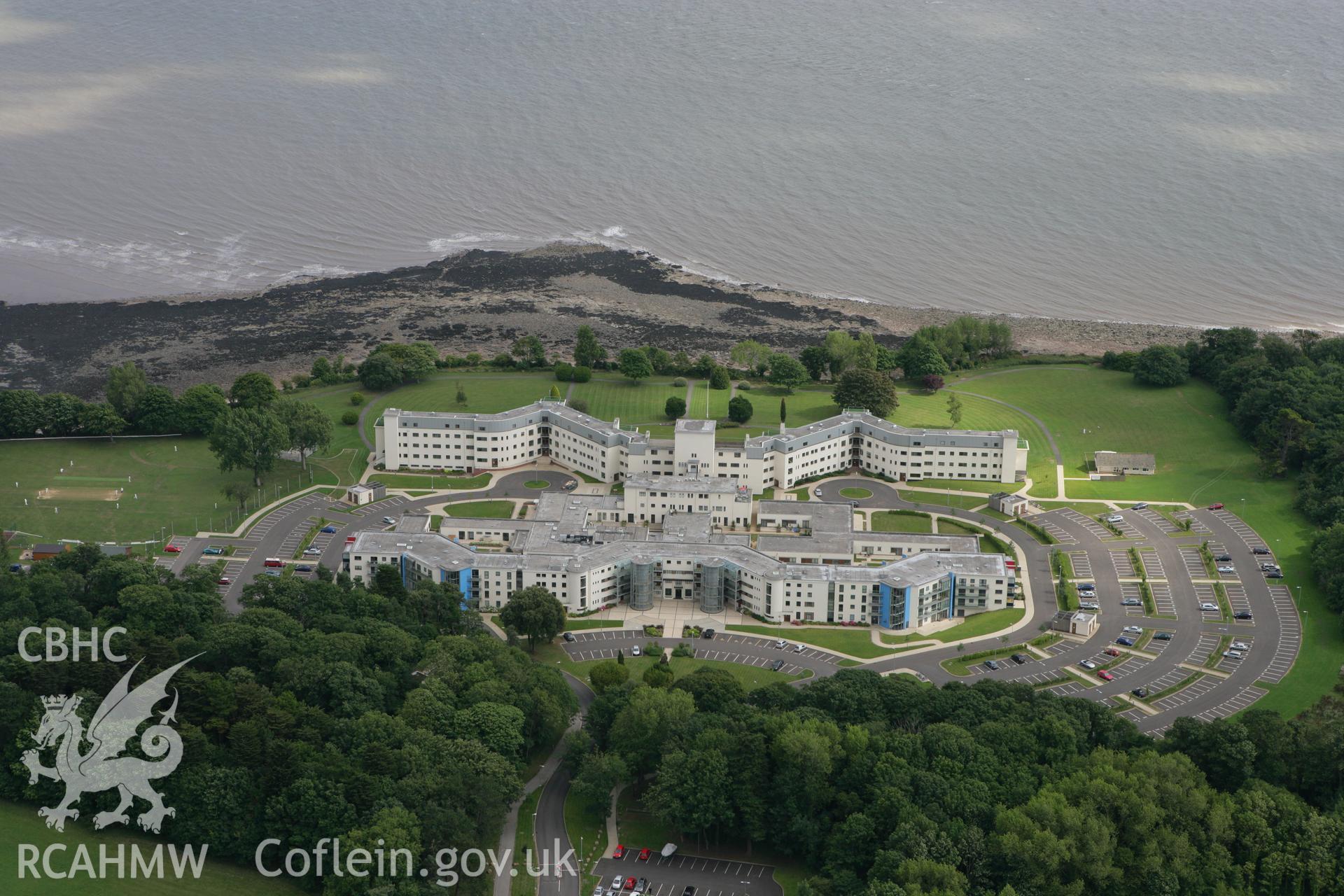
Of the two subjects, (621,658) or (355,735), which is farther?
(621,658)

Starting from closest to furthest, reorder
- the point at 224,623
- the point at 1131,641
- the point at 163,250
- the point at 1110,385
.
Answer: the point at 224,623, the point at 1131,641, the point at 1110,385, the point at 163,250

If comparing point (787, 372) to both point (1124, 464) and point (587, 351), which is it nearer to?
point (587, 351)

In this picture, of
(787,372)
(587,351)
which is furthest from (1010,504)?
(587,351)

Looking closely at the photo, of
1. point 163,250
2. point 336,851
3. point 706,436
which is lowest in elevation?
point 336,851

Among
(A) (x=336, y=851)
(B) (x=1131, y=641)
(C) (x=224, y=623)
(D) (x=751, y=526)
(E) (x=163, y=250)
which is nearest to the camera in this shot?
(A) (x=336, y=851)

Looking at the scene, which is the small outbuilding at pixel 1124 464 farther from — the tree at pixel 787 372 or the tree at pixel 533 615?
the tree at pixel 533 615

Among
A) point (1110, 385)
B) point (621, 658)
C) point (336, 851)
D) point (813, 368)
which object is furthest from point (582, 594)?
point (1110, 385)

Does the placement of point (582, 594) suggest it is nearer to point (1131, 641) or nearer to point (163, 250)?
point (1131, 641)
